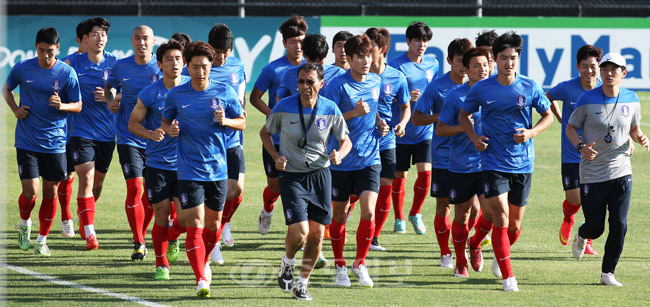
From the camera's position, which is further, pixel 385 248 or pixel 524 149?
pixel 385 248

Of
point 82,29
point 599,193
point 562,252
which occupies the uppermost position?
point 82,29

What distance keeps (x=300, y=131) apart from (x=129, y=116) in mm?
2702

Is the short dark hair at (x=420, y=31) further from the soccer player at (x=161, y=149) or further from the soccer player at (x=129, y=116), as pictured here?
the soccer player at (x=161, y=149)

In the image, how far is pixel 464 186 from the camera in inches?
359

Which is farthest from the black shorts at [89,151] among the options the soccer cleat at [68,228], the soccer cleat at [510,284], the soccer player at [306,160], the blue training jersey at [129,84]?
the soccer cleat at [510,284]

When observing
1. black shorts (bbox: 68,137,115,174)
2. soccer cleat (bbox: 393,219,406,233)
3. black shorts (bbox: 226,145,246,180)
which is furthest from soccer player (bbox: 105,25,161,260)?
soccer cleat (bbox: 393,219,406,233)

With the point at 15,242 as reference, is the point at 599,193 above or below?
above

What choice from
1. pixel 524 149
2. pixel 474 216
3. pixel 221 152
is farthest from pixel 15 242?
pixel 524 149

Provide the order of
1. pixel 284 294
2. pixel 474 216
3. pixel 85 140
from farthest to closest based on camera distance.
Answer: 1. pixel 85 140
2. pixel 474 216
3. pixel 284 294

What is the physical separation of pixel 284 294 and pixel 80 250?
3.15m

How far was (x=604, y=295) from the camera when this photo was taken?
8.25m

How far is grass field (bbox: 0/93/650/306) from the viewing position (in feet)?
26.4

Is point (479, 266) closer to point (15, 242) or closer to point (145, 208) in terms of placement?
point (145, 208)

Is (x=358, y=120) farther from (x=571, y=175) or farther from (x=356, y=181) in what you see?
(x=571, y=175)
